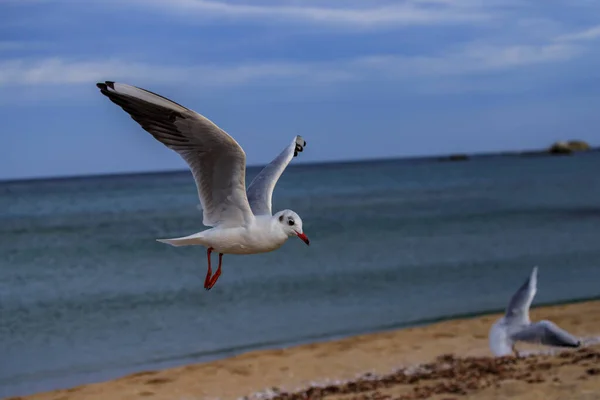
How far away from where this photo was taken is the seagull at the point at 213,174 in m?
5.07

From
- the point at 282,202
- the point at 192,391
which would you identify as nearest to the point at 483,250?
the point at 192,391

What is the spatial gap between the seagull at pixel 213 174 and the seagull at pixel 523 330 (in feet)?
18.2

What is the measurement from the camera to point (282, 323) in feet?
60.8

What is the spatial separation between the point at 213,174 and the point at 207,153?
0.45 feet

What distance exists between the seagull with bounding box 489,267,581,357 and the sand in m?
0.35

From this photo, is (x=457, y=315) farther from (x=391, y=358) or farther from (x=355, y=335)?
(x=391, y=358)

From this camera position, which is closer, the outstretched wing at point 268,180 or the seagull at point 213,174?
the seagull at point 213,174

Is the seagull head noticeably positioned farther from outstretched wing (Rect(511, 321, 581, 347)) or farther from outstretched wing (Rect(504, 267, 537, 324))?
outstretched wing (Rect(504, 267, 537, 324))

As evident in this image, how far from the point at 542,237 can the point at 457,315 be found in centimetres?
1975

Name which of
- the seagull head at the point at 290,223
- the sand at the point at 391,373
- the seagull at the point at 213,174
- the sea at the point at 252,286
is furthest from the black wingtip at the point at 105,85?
the sea at the point at 252,286

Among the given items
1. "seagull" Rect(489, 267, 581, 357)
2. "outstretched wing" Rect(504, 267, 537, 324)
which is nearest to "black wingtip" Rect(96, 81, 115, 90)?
"seagull" Rect(489, 267, 581, 357)

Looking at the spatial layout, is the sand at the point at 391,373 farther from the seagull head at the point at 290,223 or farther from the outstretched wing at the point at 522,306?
the seagull head at the point at 290,223

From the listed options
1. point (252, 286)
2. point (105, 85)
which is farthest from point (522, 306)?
point (252, 286)

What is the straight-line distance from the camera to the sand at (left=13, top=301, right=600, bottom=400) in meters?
10.3
